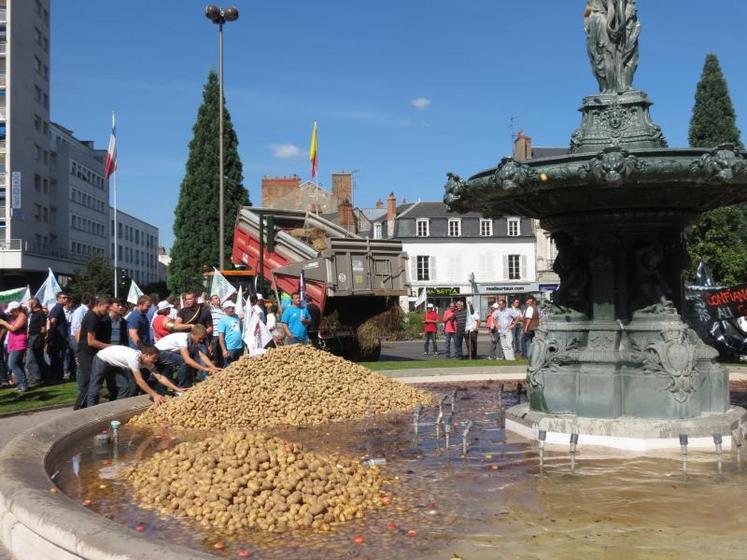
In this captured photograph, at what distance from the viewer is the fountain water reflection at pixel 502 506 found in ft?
14.2

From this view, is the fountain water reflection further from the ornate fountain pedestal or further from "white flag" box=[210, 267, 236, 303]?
"white flag" box=[210, 267, 236, 303]

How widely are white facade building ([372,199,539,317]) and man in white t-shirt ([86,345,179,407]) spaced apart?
50381 mm

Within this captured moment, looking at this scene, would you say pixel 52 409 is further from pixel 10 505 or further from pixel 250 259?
pixel 250 259

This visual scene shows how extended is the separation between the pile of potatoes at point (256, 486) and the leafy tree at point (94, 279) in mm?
54813

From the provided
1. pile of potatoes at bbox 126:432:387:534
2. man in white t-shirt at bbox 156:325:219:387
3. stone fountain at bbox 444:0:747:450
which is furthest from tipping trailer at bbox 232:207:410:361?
pile of potatoes at bbox 126:432:387:534

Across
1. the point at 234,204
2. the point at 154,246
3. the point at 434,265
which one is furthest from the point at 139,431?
the point at 154,246

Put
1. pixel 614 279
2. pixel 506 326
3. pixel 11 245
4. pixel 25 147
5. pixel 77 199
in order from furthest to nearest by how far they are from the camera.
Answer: pixel 77 199 < pixel 25 147 < pixel 11 245 < pixel 506 326 < pixel 614 279

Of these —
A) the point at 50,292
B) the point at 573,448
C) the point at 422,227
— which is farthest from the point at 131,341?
the point at 422,227

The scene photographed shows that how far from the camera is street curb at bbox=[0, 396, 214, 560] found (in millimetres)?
3670

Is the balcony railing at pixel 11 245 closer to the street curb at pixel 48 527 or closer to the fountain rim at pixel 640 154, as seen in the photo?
the street curb at pixel 48 527

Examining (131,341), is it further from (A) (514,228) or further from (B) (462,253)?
(A) (514,228)

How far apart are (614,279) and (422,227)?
53.7m

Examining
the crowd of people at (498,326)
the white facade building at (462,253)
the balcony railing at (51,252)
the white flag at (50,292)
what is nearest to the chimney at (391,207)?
the white facade building at (462,253)

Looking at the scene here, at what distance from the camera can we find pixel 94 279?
57906 mm
